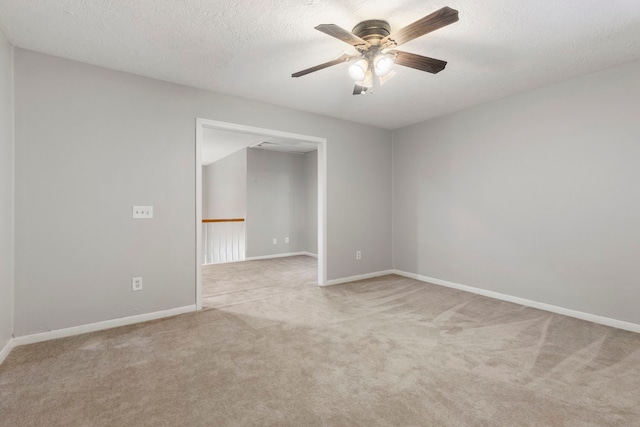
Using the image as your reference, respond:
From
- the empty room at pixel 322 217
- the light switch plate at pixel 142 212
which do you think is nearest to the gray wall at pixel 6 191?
Result: the empty room at pixel 322 217

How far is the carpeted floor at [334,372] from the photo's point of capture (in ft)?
5.36

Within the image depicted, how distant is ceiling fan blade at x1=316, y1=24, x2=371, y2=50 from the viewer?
1800 millimetres

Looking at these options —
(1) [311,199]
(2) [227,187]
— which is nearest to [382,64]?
(1) [311,199]

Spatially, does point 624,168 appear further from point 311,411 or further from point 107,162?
point 107,162

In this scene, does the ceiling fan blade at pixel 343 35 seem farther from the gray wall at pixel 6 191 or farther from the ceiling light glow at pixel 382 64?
the gray wall at pixel 6 191

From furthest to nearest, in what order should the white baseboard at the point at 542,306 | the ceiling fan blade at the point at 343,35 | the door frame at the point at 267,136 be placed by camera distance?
the door frame at the point at 267,136 < the white baseboard at the point at 542,306 < the ceiling fan blade at the point at 343,35

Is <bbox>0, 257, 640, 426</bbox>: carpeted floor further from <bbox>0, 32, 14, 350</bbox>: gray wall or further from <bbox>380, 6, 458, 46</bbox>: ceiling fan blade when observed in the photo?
<bbox>380, 6, 458, 46</bbox>: ceiling fan blade

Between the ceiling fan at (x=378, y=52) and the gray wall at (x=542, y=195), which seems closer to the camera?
the ceiling fan at (x=378, y=52)

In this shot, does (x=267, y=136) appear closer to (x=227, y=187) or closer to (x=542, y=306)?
(x=542, y=306)

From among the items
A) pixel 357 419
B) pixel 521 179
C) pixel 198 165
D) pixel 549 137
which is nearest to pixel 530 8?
pixel 549 137

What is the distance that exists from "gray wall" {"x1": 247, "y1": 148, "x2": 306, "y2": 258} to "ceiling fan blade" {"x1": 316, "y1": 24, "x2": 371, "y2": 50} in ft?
16.0

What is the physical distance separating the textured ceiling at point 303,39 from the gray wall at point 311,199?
363 centimetres

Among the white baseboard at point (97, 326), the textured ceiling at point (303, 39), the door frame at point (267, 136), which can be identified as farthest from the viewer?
the door frame at point (267, 136)

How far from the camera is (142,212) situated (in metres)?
2.98
